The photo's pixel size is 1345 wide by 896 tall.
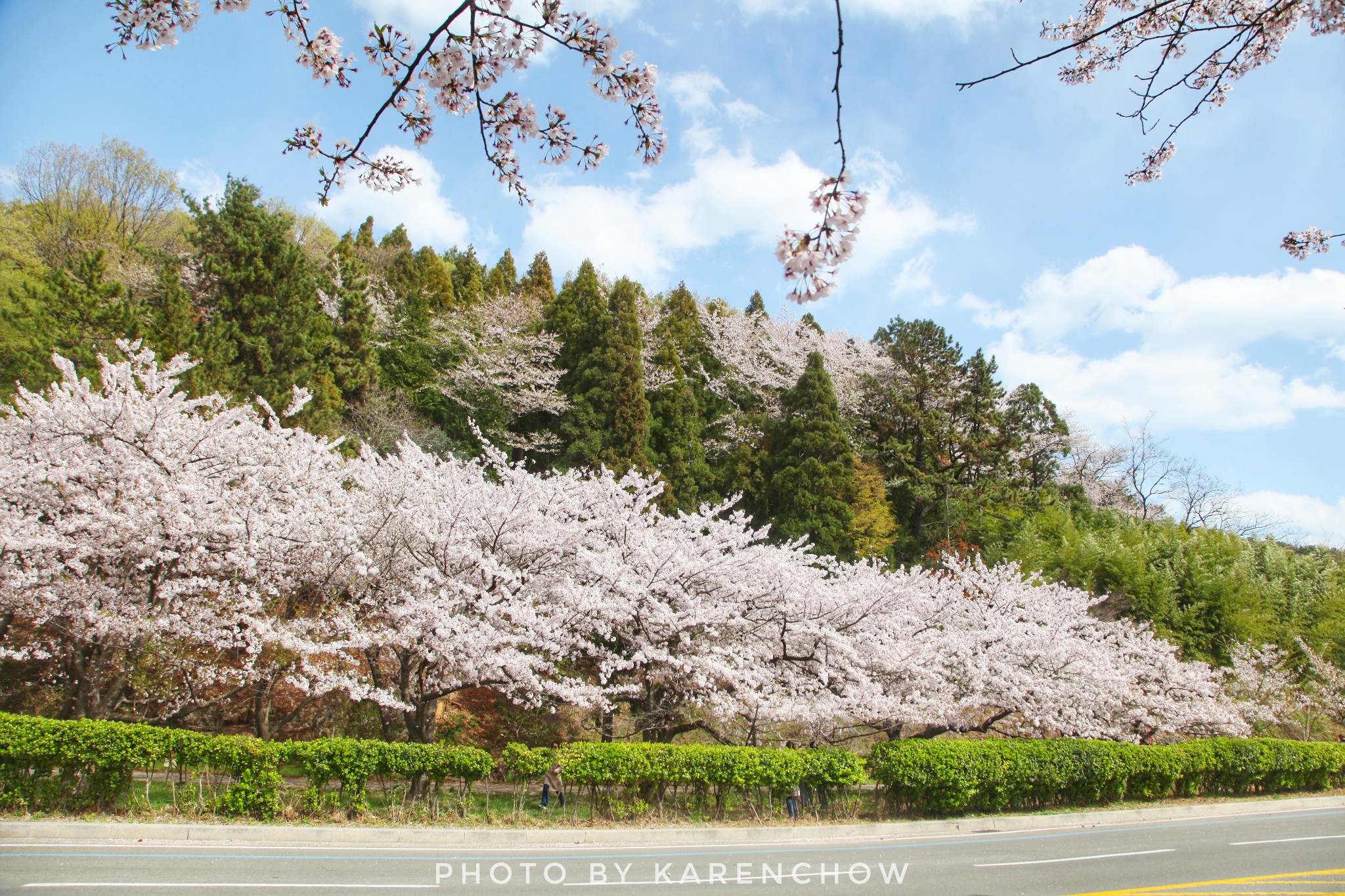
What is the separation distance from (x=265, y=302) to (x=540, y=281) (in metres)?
16.6

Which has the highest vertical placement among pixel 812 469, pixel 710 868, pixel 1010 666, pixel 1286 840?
pixel 812 469

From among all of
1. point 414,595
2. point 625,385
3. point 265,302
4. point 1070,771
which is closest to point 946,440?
point 625,385

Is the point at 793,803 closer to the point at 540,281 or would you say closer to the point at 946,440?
the point at 946,440

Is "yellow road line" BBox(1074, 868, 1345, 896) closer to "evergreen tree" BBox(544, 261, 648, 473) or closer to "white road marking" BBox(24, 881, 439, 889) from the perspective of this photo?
"white road marking" BBox(24, 881, 439, 889)

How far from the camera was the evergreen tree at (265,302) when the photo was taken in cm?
1892

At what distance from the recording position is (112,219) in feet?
90.8

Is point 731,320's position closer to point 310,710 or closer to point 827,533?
point 827,533

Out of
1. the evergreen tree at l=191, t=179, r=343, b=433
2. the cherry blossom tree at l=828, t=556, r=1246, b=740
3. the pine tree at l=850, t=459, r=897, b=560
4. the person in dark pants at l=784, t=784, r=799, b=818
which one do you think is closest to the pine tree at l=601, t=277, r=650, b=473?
the pine tree at l=850, t=459, r=897, b=560

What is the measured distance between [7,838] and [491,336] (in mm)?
20742

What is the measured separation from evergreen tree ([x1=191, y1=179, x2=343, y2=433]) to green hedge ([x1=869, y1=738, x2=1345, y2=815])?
53.0 ft

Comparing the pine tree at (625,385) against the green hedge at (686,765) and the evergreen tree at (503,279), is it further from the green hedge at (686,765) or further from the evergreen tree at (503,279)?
the green hedge at (686,765)

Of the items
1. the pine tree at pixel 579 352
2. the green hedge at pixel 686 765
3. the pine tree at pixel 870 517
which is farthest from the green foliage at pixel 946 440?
the green hedge at pixel 686 765

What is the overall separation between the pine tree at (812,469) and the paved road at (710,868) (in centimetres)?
1258

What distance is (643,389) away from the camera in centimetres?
2508
